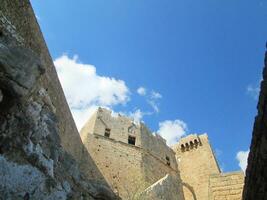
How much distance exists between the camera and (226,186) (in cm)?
753

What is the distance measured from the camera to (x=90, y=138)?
19703 millimetres

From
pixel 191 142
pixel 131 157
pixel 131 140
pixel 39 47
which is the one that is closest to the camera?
pixel 39 47

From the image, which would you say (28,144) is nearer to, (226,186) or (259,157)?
(259,157)

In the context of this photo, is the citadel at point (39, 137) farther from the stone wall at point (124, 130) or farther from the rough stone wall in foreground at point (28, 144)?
the stone wall at point (124, 130)

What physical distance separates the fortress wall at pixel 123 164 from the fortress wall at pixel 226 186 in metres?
9.65

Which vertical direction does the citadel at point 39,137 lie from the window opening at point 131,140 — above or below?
below

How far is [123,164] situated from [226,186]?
478 inches

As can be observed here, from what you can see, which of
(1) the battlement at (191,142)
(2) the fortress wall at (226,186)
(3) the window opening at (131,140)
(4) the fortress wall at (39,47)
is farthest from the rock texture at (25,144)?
(1) the battlement at (191,142)

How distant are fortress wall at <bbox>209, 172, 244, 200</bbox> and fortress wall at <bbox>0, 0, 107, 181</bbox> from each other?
3.88m

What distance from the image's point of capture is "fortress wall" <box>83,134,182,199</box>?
18.0 m

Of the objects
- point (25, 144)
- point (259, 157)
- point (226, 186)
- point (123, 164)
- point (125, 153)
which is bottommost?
point (259, 157)

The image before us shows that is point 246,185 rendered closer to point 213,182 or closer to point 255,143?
point 255,143

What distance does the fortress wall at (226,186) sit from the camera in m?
7.39

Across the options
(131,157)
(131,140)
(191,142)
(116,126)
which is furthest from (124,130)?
(191,142)
